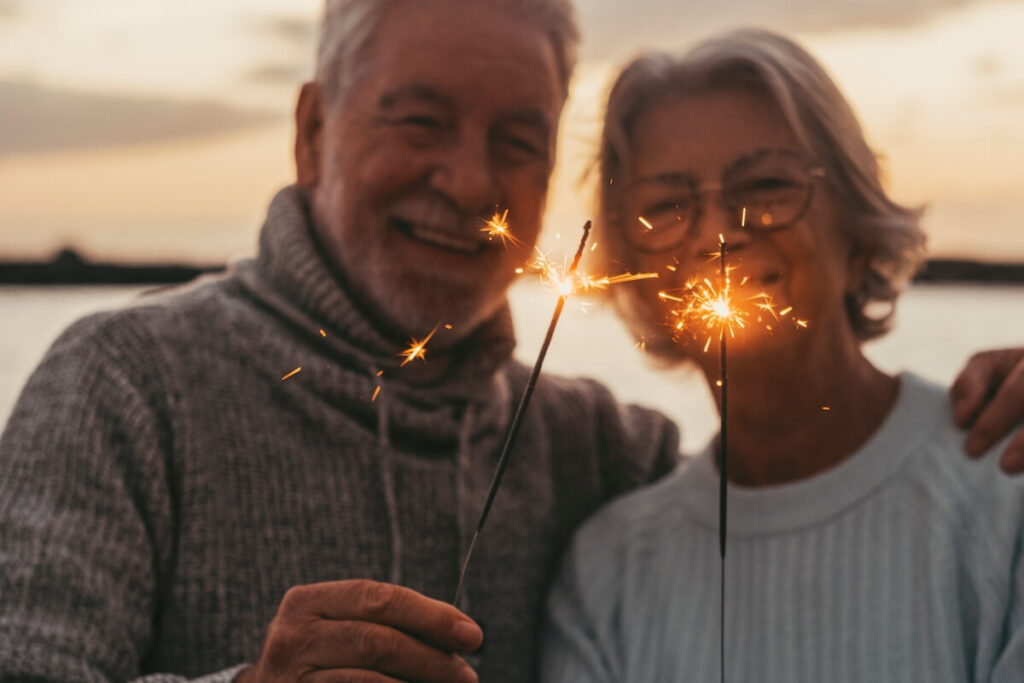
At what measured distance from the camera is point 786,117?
4.30ft

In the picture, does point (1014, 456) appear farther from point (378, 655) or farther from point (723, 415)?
point (378, 655)

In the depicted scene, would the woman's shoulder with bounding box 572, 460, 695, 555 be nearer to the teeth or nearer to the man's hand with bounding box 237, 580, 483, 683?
the teeth

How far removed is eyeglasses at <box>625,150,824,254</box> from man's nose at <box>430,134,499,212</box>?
0.20 metres

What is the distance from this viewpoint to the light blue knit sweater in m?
1.18

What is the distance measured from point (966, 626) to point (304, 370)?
0.98 metres

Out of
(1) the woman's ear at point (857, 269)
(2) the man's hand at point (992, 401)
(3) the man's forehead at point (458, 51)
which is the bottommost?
(2) the man's hand at point (992, 401)

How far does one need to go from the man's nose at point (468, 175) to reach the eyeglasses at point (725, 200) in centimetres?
20

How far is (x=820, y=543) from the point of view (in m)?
1.35

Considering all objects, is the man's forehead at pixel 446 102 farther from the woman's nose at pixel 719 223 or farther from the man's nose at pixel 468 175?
the woman's nose at pixel 719 223

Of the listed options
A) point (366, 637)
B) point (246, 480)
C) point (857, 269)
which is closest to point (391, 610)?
point (366, 637)

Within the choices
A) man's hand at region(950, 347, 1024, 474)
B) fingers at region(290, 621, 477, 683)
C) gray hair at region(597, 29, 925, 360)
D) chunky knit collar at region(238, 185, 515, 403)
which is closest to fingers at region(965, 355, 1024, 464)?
man's hand at region(950, 347, 1024, 474)

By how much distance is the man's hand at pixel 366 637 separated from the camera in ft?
2.77

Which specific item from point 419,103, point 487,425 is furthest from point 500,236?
point 487,425

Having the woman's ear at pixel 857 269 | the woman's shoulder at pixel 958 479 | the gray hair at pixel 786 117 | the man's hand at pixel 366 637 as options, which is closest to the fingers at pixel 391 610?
the man's hand at pixel 366 637
